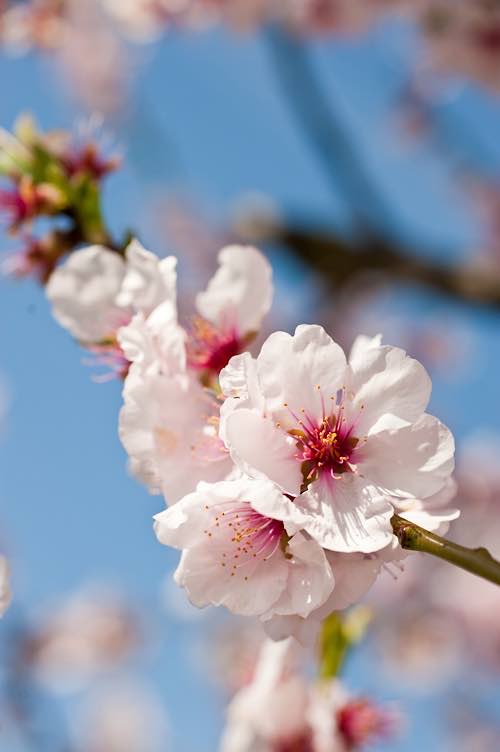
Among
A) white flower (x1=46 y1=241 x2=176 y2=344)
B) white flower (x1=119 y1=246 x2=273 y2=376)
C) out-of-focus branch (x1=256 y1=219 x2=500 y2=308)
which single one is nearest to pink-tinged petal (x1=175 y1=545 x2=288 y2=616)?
white flower (x1=119 y1=246 x2=273 y2=376)

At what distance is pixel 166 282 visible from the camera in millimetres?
1174

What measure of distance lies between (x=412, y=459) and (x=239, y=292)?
1.47 ft

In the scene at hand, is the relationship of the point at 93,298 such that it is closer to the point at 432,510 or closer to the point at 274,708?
the point at 432,510

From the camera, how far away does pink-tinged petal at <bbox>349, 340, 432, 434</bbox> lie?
3.22ft

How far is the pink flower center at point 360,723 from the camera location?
1.47 m

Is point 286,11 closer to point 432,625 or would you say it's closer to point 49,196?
point 49,196

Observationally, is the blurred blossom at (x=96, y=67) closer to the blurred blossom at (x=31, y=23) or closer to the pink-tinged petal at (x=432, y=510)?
the blurred blossom at (x=31, y=23)

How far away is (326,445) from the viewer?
3.40 feet

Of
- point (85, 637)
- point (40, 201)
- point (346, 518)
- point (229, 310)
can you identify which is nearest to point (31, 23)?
point (40, 201)

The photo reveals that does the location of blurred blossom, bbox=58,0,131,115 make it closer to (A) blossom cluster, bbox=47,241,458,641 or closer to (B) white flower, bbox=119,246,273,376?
(B) white flower, bbox=119,246,273,376

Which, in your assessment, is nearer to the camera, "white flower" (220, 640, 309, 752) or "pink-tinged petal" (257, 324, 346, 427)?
"pink-tinged petal" (257, 324, 346, 427)

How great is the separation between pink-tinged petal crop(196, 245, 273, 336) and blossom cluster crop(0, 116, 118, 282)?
278mm

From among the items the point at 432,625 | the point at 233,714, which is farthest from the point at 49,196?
the point at 432,625

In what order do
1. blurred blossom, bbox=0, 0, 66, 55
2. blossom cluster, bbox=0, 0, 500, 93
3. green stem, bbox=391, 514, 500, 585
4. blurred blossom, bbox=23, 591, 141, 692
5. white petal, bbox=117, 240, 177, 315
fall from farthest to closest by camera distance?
blurred blossom, bbox=23, 591, 141, 692, blossom cluster, bbox=0, 0, 500, 93, blurred blossom, bbox=0, 0, 66, 55, white petal, bbox=117, 240, 177, 315, green stem, bbox=391, 514, 500, 585
